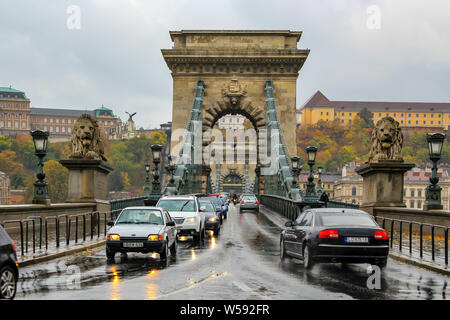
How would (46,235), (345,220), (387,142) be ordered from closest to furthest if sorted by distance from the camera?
1. (345,220)
2. (46,235)
3. (387,142)

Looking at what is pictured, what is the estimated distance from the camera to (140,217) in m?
17.4

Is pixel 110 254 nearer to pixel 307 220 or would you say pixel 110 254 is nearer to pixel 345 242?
pixel 307 220

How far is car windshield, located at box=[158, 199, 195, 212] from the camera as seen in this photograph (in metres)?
23.4

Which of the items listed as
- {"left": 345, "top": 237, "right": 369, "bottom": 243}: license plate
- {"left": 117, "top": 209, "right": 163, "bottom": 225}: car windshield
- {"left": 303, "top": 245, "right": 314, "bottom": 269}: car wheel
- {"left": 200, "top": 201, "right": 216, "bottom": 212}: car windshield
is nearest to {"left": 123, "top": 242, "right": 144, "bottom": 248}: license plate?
{"left": 117, "top": 209, "right": 163, "bottom": 225}: car windshield

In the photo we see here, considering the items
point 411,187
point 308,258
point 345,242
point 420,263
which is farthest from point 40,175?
point 411,187

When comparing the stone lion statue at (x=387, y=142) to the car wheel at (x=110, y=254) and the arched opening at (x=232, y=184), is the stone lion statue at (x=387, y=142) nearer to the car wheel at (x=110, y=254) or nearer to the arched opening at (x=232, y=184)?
the car wheel at (x=110, y=254)

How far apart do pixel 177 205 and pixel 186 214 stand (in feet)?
4.07

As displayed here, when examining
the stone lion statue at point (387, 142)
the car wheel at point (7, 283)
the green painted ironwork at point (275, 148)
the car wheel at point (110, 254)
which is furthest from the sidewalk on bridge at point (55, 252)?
the green painted ironwork at point (275, 148)

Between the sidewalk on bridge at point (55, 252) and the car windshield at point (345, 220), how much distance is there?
20.8 feet

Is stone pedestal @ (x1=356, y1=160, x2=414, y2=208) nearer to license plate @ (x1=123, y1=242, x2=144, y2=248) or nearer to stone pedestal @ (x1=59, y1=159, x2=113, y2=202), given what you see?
stone pedestal @ (x1=59, y1=159, x2=113, y2=202)

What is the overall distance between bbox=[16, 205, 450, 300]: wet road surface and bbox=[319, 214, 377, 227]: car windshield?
1011 mm

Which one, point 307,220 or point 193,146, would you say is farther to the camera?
point 193,146

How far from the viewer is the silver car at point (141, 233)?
15.7m
